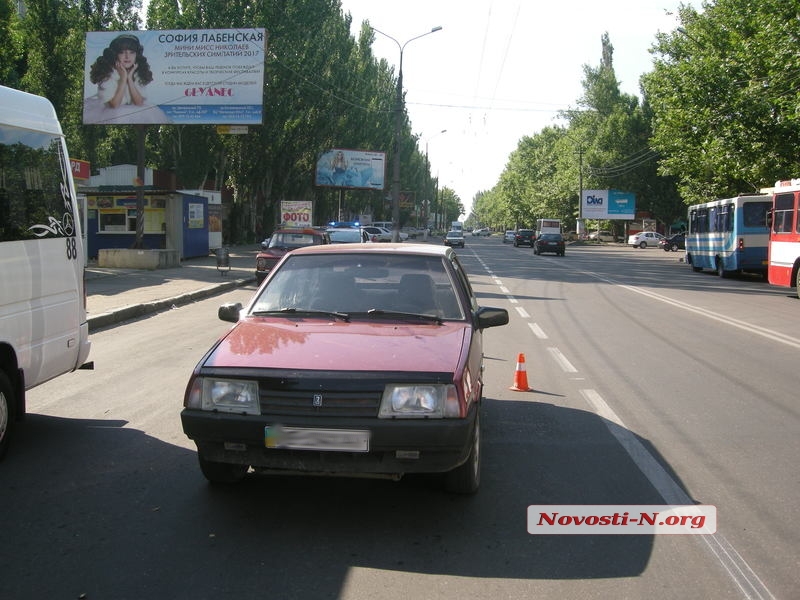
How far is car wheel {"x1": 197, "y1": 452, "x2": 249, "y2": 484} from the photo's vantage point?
A: 180 inches

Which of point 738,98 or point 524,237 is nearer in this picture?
point 738,98

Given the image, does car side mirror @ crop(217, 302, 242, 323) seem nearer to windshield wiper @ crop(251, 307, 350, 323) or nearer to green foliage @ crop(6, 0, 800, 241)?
windshield wiper @ crop(251, 307, 350, 323)

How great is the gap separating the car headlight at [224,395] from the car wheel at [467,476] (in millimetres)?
1229

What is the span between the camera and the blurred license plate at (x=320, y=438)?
13.0 ft

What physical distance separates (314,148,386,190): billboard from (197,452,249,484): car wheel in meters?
48.7

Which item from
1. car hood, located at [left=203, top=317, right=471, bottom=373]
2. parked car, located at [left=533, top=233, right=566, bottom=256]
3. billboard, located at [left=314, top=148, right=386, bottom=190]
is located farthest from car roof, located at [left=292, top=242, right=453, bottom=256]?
billboard, located at [left=314, top=148, right=386, bottom=190]

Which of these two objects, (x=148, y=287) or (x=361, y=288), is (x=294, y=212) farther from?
(x=361, y=288)

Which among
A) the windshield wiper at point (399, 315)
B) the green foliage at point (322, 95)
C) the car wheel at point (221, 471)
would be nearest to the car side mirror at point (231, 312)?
the windshield wiper at point (399, 315)

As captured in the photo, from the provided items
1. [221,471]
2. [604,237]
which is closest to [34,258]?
[221,471]

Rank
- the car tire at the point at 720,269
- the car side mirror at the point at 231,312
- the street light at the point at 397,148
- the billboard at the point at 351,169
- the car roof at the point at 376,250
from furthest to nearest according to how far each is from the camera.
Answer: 1. the billboard at the point at 351,169
2. the street light at the point at 397,148
3. the car tire at the point at 720,269
4. the car roof at the point at 376,250
5. the car side mirror at the point at 231,312

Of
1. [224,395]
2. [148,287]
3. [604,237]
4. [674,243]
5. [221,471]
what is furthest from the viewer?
[604,237]

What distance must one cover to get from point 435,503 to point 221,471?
1267 mm

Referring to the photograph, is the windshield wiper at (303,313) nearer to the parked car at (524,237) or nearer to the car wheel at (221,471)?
the car wheel at (221,471)

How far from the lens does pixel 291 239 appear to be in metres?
21.9
